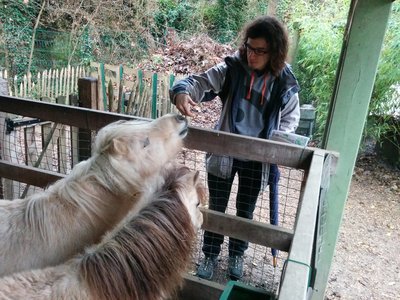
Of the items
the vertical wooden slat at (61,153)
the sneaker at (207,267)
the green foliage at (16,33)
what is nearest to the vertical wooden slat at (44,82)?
the green foliage at (16,33)

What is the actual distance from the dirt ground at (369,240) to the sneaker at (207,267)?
1431 millimetres

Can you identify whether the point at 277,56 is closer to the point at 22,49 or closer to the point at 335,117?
the point at 335,117

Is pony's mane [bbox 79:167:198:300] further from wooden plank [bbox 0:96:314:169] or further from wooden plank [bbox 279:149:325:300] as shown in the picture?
wooden plank [bbox 0:96:314:169]

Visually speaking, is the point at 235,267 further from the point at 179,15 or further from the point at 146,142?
the point at 179,15

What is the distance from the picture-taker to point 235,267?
261 cm

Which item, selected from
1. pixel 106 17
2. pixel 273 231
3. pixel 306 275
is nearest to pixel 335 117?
pixel 273 231

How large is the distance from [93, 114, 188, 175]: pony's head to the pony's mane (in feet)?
1.49

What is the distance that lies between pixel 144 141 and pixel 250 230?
2.53ft

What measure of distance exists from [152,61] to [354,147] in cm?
1077

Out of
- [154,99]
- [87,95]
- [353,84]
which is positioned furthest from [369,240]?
[154,99]

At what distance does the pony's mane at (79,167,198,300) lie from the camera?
105 cm

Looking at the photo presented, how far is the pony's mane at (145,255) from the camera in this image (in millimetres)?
1055

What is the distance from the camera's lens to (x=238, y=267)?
8.58ft

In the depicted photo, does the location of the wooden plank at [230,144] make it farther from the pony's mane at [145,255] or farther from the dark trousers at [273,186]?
the pony's mane at [145,255]
